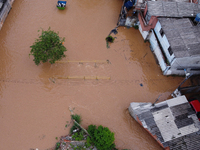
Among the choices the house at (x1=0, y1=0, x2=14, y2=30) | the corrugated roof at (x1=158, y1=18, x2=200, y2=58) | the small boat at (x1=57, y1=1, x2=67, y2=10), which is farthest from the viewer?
the small boat at (x1=57, y1=1, x2=67, y2=10)

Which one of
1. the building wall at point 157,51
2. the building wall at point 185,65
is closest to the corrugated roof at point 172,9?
the building wall at point 157,51

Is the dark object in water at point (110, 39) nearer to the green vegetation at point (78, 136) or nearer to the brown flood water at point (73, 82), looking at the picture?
the brown flood water at point (73, 82)

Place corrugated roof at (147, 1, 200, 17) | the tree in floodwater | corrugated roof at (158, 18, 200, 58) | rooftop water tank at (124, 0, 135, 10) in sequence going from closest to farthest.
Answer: corrugated roof at (158, 18, 200, 58) < the tree in floodwater < corrugated roof at (147, 1, 200, 17) < rooftop water tank at (124, 0, 135, 10)

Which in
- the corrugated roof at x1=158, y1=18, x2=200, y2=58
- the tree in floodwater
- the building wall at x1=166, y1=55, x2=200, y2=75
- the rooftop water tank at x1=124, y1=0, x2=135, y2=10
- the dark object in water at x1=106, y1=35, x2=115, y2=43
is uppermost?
the rooftop water tank at x1=124, y1=0, x2=135, y2=10

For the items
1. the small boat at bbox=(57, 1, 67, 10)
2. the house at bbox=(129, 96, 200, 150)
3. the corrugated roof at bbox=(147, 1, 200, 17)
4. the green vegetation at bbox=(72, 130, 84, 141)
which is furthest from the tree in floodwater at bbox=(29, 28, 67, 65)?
the corrugated roof at bbox=(147, 1, 200, 17)

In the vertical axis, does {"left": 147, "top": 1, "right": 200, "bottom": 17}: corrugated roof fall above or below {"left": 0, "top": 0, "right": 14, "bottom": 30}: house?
below

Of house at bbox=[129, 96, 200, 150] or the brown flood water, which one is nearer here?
house at bbox=[129, 96, 200, 150]

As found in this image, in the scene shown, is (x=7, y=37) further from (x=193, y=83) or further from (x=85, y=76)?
(x=193, y=83)

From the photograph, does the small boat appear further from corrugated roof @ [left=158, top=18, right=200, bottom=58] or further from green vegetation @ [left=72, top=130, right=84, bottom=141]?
green vegetation @ [left=72, top=130, right=84, bottom=141]

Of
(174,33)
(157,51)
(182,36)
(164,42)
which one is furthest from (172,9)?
(157,51)
